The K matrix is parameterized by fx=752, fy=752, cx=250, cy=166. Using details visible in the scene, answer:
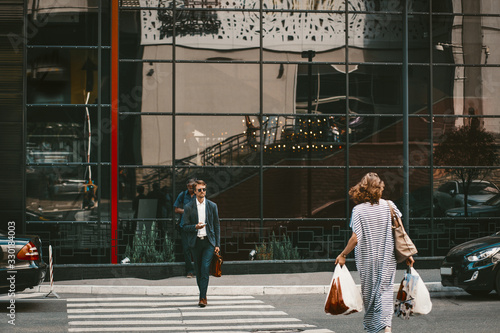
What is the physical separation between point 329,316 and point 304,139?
748cm

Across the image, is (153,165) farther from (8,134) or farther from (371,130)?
(371,130)

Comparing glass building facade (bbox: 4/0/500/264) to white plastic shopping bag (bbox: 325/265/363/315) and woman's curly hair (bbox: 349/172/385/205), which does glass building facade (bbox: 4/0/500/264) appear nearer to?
woman's curly hair (bbox: 349/172/385/205)

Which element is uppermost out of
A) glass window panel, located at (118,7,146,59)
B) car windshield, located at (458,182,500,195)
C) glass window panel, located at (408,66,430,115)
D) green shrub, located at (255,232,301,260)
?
glass window panel, located at (118,7,146,59)

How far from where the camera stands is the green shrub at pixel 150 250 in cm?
1622

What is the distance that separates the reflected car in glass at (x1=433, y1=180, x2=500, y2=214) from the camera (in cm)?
1811

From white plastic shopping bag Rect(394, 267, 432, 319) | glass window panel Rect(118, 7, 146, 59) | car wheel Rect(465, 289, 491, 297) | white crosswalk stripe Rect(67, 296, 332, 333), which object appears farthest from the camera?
glass window panel Rect(118, 7, 146, 59)

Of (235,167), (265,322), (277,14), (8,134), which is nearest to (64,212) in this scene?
(8,134)

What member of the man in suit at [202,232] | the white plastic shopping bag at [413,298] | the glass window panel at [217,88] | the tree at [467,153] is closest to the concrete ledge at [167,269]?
the tree at [467,153]

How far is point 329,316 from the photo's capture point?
1086 cm

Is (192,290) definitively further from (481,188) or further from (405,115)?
(481,188)

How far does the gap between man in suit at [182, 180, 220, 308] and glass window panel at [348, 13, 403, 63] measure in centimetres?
808

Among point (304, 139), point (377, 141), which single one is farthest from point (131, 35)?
point (377, 141)

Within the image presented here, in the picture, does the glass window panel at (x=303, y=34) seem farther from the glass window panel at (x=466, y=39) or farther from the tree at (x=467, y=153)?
the tree at (x=467, y=153)

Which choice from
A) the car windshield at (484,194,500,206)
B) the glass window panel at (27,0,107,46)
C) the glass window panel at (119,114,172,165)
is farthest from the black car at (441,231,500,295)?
the glass window panel at (27,0,107,46)
